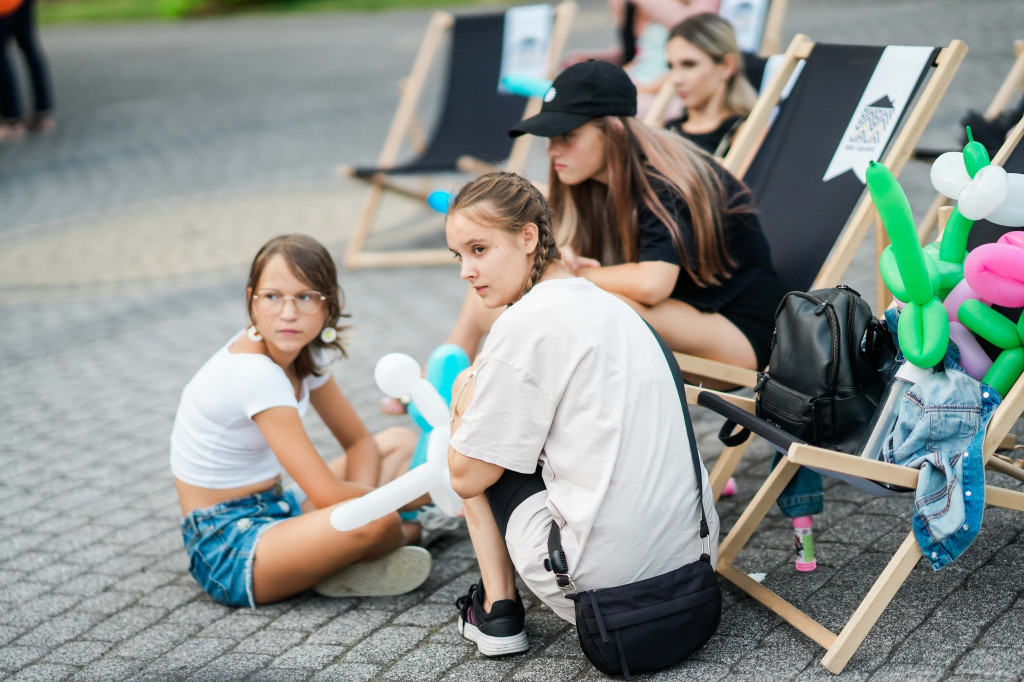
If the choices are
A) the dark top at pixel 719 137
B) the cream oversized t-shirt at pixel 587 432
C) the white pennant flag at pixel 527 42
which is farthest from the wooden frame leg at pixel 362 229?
the cream oversized t-shirt at pixel 587 432

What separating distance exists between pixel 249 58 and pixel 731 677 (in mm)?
14289

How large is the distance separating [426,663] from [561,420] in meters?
0.79

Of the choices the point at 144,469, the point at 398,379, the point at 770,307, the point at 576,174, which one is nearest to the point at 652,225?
the point at 576,174

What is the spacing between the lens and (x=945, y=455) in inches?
90.9

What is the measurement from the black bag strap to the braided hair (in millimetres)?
293

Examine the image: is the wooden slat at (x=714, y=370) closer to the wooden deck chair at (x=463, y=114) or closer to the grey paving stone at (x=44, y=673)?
the grey paving stone at (x=44, y=673)

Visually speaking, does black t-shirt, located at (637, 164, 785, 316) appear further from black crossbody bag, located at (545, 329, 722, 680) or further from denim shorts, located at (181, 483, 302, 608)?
denim shorts, located at (181, 483, 302, 608)

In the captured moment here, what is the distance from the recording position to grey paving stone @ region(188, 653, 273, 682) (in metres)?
2.63

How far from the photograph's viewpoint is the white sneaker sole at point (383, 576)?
2.97m

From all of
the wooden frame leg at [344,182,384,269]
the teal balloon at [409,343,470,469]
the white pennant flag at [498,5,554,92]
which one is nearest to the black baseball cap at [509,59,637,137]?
the teal balloon at [409,343,470,469]

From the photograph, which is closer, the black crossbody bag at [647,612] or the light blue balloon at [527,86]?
the black crossbody bag at [647,612]

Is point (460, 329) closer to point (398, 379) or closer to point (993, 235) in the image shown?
point (398, 379)

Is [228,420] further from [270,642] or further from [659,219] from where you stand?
[659,219]

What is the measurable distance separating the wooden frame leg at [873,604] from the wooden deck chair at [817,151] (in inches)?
31.3
